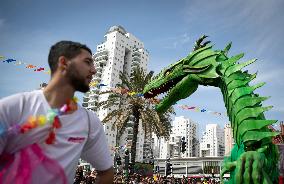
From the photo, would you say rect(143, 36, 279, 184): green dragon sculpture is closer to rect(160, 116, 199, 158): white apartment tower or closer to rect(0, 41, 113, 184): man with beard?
rect(0, 41, 113, 184): man with beard

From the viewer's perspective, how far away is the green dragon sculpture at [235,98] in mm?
3602

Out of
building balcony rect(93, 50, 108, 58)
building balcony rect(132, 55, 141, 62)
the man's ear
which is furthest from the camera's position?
building balcony rect(132, 55, 141, 62)

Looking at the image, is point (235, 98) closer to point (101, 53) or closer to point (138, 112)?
point (138, 112)

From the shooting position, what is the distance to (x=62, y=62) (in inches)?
66.6

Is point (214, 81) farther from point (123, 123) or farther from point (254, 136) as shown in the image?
point (123, 123)

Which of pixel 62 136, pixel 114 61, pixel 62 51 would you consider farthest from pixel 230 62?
pixel 114 61

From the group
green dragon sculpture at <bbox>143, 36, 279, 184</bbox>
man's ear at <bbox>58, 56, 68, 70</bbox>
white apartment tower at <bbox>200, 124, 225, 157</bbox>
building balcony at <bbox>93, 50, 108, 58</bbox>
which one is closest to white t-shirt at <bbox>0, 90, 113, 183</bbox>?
man's ear at <bbox>58, 56, 68, 70</bbox>

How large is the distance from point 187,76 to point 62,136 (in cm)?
360

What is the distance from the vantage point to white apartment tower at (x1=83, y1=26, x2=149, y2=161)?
7125 cm

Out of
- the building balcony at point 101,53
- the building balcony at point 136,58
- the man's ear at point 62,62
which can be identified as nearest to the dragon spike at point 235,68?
the man's ear at point 62,62

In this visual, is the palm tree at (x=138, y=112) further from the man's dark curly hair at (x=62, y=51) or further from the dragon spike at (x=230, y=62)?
the man's dark curly hair at (x=62, y=51)

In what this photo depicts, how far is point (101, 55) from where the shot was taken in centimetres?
7569

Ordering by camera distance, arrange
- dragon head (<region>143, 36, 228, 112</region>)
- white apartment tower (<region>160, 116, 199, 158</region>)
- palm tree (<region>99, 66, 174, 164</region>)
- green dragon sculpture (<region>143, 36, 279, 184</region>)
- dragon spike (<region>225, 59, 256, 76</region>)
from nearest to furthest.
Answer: green dragon sculpture (<region>143, 36, 279, 184</region>)
dragon spike (<region>225, 59, 256, 76</region>)
dragon head (<region>143, 36, 228, 112</region>)
palm tree (<region>99, 66, 174, 164</region>)
white apartment tower (<region>160, 116, 199, 158</region>)

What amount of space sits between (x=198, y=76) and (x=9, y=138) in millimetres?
3720
